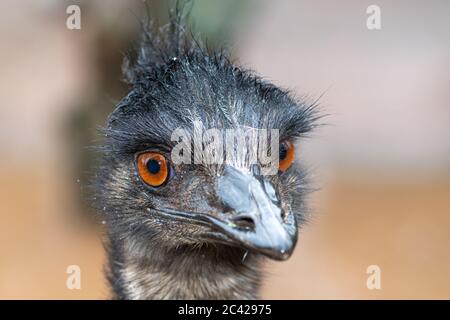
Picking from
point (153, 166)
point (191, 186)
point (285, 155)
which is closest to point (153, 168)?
point (153, 166)

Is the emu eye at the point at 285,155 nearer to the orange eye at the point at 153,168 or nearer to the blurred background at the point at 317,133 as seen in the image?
the orange eye at the point at 153,168

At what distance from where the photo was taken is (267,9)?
754 cm

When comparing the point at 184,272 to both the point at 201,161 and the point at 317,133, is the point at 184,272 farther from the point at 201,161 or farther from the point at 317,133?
the point at 317,133

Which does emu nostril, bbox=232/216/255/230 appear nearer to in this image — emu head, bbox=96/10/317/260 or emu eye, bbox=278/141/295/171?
emu head, bbox=96/10/317/260

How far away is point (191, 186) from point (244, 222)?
0.30 metres

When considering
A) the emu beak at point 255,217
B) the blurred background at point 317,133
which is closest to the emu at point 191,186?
the emu beak at point 255,217

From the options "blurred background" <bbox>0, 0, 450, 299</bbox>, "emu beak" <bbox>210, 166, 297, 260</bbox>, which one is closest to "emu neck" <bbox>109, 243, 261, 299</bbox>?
"emu beak" <bbox>210, 166, 297, 260</bbox>

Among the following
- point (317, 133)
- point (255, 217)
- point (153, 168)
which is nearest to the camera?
point (255, 217)

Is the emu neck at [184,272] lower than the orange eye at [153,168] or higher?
lower

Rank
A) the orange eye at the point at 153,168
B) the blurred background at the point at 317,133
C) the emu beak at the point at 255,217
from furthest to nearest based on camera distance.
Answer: the blurred background at the point at 317,133
the orange eye at the point at 153,168
the emu beak at the point at 255,217

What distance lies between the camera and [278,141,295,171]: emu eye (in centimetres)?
222

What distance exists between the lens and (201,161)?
2.04m

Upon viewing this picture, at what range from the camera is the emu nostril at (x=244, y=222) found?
5.90 feet

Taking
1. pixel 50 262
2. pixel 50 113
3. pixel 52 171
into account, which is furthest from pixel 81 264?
pixel 50 113
